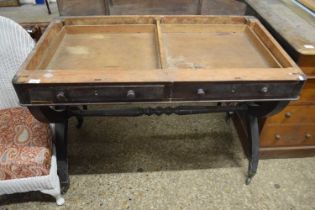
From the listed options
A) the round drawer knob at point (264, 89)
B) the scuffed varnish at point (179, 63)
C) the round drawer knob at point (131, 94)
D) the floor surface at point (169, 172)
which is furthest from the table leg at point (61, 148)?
the round drawer knob at point (264, 89)

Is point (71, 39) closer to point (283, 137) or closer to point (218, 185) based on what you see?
point (218, 185)

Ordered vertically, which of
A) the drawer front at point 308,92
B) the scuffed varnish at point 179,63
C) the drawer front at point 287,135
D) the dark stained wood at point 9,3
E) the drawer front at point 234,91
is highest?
the scuffed varnish at point 179,63

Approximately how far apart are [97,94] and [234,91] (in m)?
0.59

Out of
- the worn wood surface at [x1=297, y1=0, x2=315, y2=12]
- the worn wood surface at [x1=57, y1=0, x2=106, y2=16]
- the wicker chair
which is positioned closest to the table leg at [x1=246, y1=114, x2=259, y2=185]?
the worn wood surface at [x1=297, y1=0, x2=315, y2=12]

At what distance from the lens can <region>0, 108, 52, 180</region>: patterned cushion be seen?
4.26ft

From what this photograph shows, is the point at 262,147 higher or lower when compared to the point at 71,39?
lower

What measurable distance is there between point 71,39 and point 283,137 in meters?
1.48

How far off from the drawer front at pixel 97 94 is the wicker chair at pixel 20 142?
38 centimetres

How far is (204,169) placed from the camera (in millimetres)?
1781

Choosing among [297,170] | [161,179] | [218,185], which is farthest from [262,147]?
[161,179]

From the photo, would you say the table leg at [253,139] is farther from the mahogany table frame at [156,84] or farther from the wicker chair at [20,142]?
the wicker chair at [20,142]

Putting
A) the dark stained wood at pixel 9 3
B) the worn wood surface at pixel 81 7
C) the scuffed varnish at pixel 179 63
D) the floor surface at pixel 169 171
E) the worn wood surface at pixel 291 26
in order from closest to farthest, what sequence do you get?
the scuffed varnish at pixel 179 63
the worn wood surface at pixel 291 26
the floor surface at pixel 169 171
the worn wood surface at pixel 81 7
the dark stained wood at pixel 9 3

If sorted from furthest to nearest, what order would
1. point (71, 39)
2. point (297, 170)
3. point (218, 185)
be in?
point (297, 170), point (218, 185), point (71, 39)

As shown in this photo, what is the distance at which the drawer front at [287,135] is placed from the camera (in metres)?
1.70
